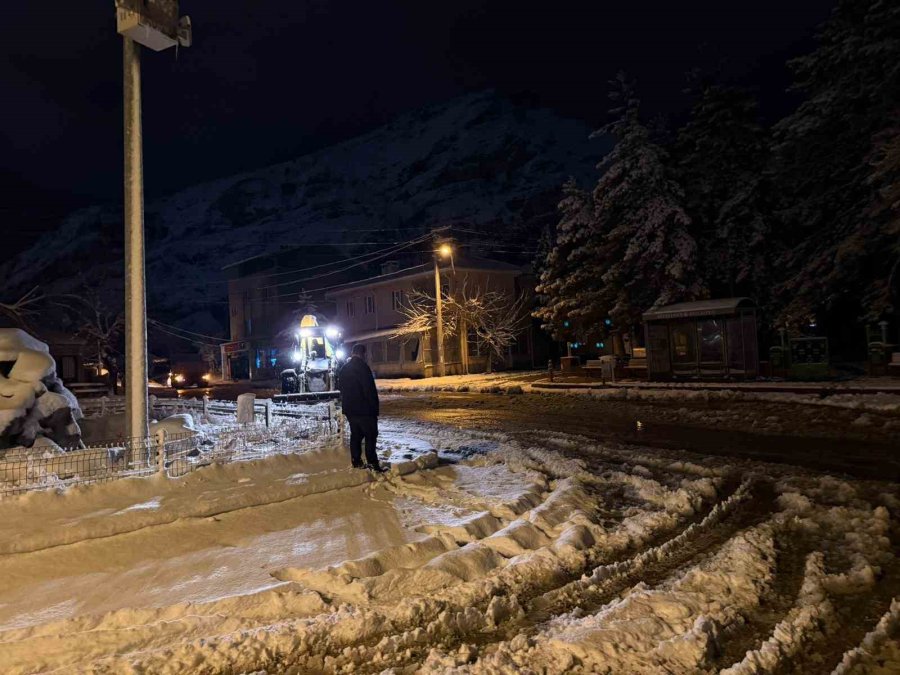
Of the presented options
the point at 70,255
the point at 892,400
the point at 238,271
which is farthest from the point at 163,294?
the point at 892,400

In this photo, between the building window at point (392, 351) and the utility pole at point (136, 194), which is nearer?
the utility pole at point (136, 194)

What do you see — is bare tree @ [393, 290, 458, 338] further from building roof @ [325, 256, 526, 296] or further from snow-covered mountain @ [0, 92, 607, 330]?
snow-covered mountain @ [0, 92, 607, 330]

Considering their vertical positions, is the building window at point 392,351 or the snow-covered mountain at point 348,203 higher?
the snow-covered mountain at point 348,203

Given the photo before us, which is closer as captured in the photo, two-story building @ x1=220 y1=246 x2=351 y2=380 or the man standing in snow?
the man standing in snow

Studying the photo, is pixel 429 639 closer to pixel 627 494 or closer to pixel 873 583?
pixel 873 583

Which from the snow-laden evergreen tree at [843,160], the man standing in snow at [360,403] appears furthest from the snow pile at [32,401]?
the snow-laden evergreen tree at [843,160]

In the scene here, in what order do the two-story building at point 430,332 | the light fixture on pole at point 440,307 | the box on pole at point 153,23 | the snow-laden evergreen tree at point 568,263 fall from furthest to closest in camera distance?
the two-story building at point 430,332, the light fixture on pole at point 440,307, the snow-laden evergreen tree at point 568,263, the box on pole at point 153,23

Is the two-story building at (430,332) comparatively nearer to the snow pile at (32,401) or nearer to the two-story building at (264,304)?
the two-story building at (264,304)

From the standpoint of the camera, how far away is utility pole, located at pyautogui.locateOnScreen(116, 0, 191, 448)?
8.98 meters

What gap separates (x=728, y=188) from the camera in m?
27.9

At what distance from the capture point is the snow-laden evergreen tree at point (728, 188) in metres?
26.2

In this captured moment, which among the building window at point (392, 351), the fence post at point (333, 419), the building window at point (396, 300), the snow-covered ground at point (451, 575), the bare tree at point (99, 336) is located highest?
the building window at point (396, 300)

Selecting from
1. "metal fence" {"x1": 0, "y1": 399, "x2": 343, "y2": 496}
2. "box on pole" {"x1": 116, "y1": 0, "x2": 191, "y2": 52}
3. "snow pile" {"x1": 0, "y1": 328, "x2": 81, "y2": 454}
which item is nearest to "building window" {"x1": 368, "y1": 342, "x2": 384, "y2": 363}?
"metal fence" {"x1": 0, "y1": 399, "x2": 343, "y2": 496}

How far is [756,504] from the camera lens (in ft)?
21.8
